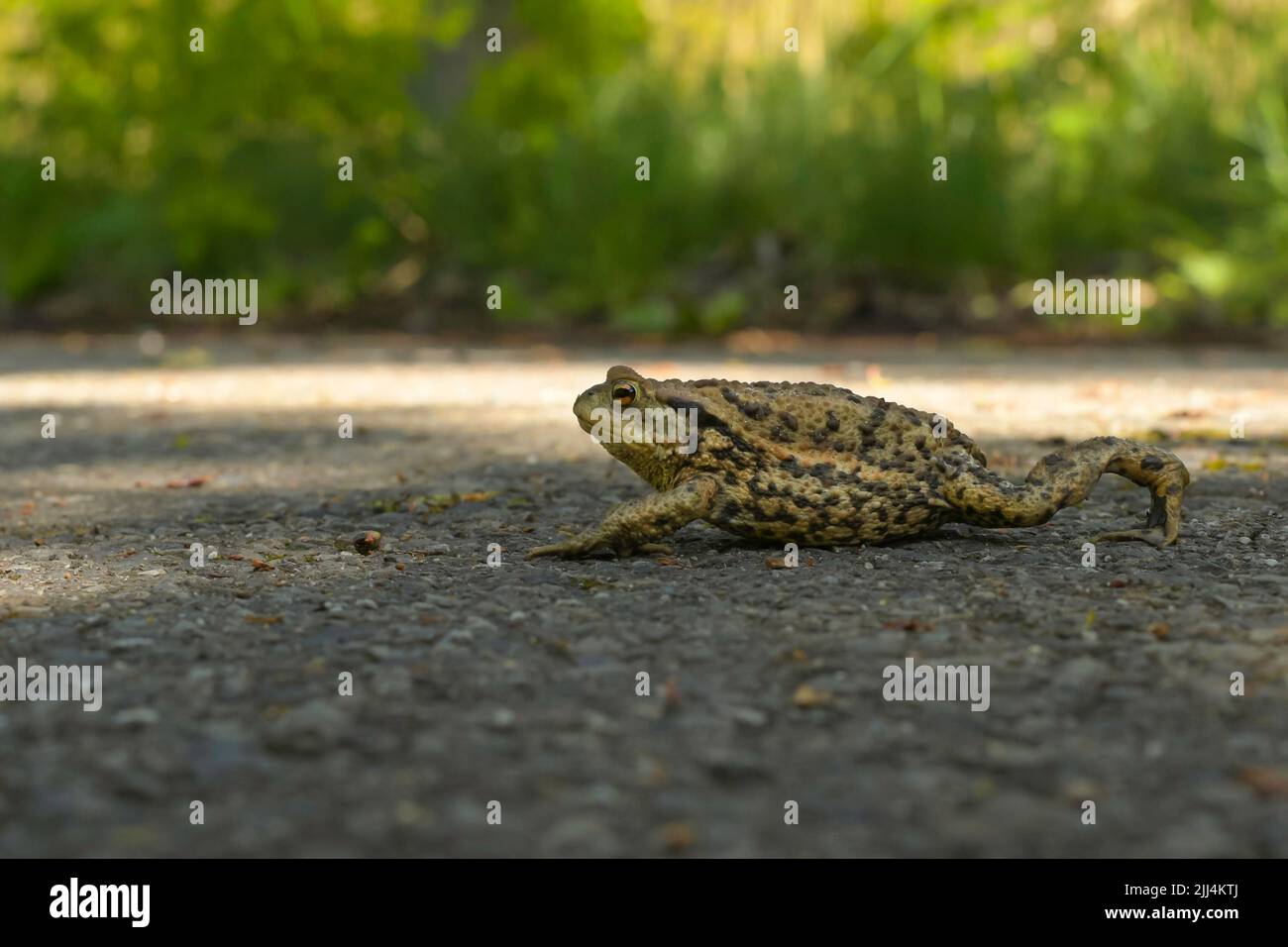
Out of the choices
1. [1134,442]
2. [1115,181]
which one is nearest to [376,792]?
[1134,442]

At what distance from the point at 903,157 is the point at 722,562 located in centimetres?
1001

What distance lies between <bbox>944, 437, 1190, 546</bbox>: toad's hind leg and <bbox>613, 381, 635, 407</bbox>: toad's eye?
3.25ft

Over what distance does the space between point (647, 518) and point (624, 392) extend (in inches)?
15.5

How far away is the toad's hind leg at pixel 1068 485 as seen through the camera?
4.32 m

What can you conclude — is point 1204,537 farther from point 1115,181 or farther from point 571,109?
point 571,109

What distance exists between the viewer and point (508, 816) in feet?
8.07

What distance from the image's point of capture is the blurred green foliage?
13.3 metres

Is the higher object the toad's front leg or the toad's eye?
the toad's eye

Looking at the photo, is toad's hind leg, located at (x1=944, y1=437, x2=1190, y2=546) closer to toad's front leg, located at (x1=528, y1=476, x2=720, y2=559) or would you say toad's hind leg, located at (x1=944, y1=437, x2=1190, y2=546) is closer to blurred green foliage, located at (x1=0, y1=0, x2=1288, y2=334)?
toad's front leg, located at (x1=528, y1=476, x2=720, y2=559)
